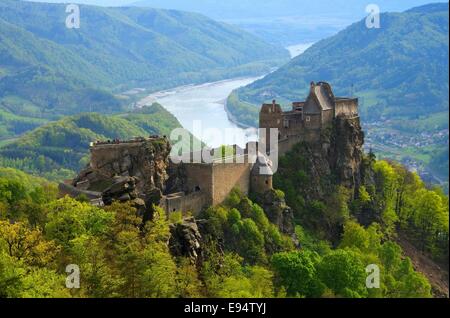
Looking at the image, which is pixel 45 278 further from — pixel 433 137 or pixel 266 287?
pixel 433 137

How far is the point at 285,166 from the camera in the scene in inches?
3428

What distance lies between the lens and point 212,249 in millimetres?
65375

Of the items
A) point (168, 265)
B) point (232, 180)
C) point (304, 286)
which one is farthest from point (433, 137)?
point (168, 265)

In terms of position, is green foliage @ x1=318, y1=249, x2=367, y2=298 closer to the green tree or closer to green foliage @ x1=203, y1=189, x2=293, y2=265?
the green tree

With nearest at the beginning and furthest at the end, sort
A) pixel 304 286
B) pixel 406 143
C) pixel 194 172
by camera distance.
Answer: pixel 304 286
pixel 194 172
pixel 406 143

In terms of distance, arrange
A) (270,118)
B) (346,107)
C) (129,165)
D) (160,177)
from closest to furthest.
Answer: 1. (129,165)
2. (160,177)
3. (270,118)
4. (346,107)

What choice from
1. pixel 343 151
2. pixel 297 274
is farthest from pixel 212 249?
pixel 343 151

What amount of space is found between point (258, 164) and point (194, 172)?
9.01 metres

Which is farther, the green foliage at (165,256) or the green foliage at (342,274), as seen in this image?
the green foliage at (342,274)

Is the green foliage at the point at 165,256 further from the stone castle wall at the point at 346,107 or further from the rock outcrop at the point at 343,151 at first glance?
the stone castle wall at the point at 346,107

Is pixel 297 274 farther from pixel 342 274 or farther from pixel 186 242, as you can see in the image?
pixel 186 242

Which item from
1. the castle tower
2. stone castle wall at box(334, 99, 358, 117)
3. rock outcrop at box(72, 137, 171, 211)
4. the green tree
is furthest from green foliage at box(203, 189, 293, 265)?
stone castle wall at box(334, 99, 358, 117)

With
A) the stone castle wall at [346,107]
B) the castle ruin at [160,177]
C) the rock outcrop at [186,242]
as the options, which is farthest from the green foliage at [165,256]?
the stone castle wall at [346,107]

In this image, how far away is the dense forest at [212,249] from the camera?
47.7m
